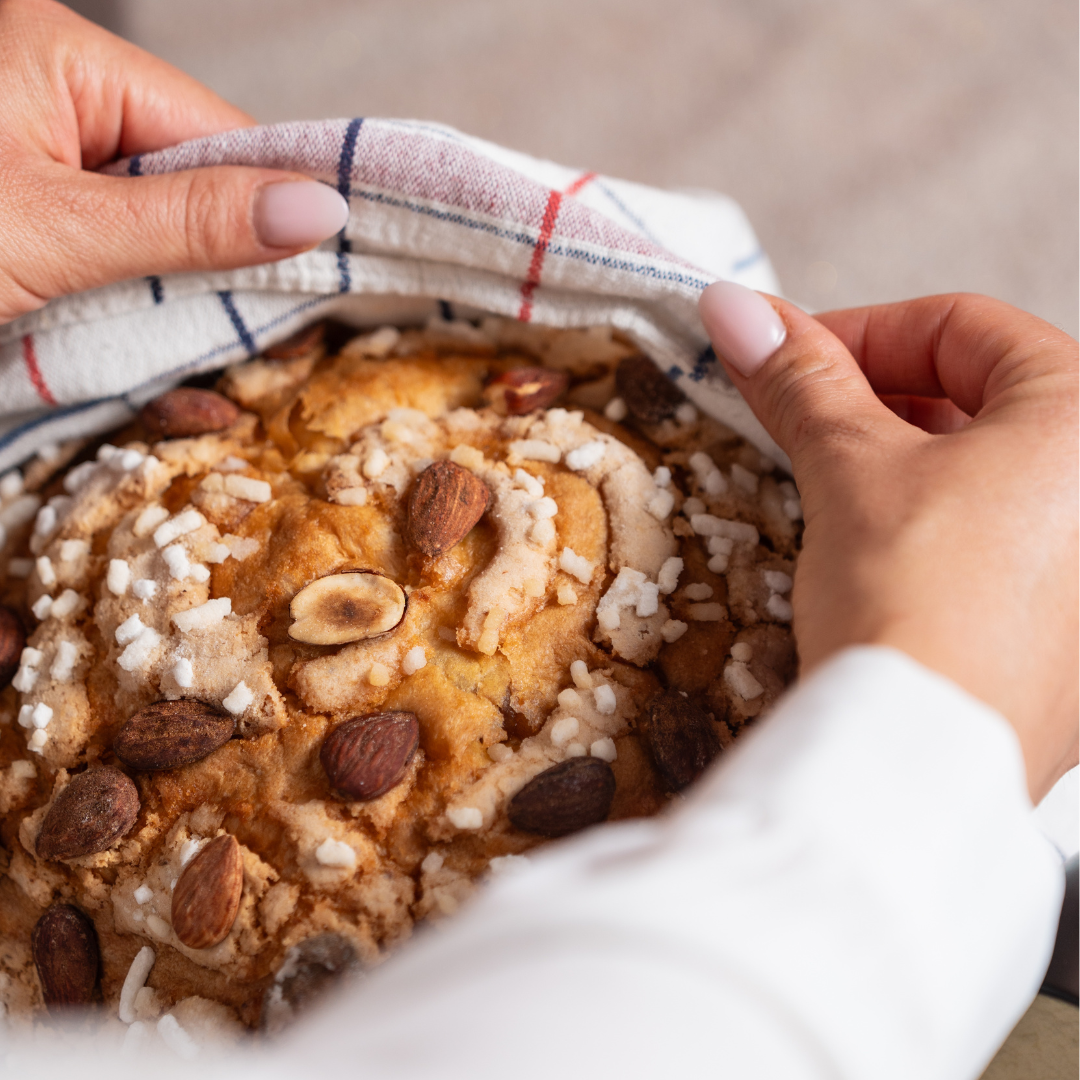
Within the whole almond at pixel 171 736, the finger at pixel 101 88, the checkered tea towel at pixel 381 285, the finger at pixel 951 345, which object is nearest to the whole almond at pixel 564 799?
the whole almond at pixel 171 736

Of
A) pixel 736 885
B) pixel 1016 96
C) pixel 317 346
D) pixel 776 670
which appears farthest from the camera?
pixel 1016 96

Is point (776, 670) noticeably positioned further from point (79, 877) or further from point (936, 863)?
point (79, 877)

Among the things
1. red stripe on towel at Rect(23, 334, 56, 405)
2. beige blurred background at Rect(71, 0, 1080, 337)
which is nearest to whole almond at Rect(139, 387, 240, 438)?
red stripe on towel at Rect(23, 334, 56, 405)

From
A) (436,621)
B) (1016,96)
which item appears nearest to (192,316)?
(436,621)

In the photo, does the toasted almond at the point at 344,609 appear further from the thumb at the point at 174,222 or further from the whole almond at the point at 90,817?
the thumb at the point at 174,222

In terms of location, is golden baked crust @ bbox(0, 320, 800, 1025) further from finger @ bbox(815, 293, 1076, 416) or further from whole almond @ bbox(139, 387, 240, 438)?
finger @ bbox(815, 293, 1076, 416)

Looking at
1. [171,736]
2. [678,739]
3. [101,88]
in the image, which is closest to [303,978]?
[171,736]
